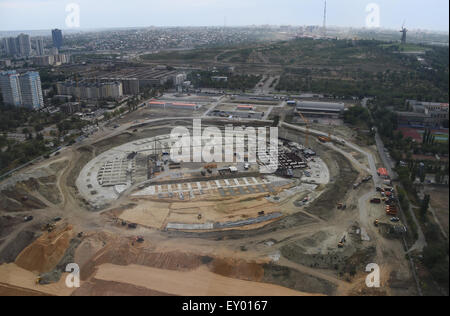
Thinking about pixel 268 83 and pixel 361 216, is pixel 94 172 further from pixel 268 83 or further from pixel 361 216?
pixel 268 83

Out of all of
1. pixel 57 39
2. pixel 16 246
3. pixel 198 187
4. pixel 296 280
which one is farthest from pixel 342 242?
pixel 57 39

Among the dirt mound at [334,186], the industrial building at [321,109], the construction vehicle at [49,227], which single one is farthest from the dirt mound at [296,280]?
the industrial building at [321,109]

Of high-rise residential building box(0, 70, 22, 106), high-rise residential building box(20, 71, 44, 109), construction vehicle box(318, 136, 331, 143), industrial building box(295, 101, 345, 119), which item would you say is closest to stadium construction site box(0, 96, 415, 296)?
construction vehicle box(318, 136, 331, 143)

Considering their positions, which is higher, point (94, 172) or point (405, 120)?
point (405, 120)

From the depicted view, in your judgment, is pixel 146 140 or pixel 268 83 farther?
pixel 268 83
